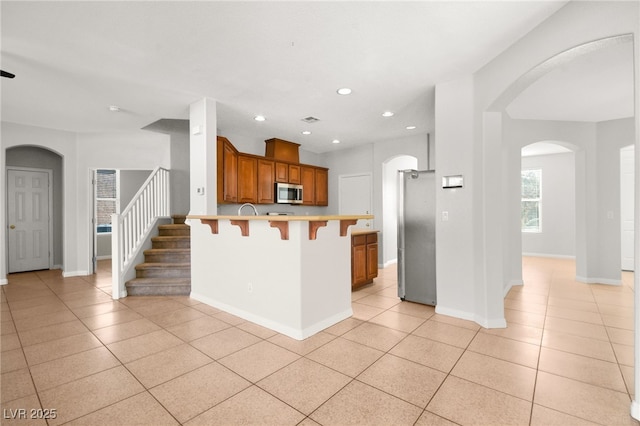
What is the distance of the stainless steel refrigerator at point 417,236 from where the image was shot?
149 inches

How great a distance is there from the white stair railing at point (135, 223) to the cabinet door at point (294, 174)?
2406mm

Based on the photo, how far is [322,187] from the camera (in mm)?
7387

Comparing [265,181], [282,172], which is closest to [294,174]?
[282,172]

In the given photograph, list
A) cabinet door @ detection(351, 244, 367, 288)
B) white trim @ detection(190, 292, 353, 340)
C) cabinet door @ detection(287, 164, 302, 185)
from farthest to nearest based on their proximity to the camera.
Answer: cabinet door @ detection(287, 164, 302, 185), cabinet door @ detection(351, 244, 367, 288), white trim @ detection(190, 292, 353, 340)

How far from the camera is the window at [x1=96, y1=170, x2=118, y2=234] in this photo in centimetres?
768

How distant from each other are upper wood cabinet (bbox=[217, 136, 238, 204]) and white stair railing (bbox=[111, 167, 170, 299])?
1.26 meters

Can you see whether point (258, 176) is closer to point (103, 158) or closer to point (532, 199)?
point (103, 158)

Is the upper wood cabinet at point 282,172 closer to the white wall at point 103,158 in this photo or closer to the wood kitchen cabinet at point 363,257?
the white wall at point 103,158

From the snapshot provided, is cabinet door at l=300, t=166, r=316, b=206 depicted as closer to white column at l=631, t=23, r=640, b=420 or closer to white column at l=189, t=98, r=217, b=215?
white column at l=189, t=98, r=217, b=215

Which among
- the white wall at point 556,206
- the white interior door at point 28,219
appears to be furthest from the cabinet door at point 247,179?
the white wall at point 556,206

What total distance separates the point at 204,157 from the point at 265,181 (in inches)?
75.3

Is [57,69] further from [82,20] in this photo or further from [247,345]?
[247,345]

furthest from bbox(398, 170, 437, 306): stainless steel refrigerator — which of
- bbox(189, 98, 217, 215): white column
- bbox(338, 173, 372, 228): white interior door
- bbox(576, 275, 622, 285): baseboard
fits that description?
bbox(576, 275, 622, 285): baseboard

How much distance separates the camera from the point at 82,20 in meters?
2.35
